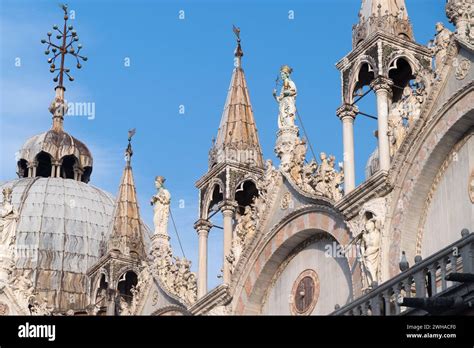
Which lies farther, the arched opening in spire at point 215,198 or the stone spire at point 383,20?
the arched opening in spire at point 215,198

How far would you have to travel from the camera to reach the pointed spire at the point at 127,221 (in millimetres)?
39000

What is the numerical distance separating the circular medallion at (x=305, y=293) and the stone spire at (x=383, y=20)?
219 inches

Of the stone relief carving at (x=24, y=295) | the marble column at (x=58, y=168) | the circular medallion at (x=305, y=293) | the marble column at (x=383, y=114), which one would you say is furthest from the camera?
the marble column at (x=58, y=168)

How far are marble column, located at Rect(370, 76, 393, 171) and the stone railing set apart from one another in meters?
4.27

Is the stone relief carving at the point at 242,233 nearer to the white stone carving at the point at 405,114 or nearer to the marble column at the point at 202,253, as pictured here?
the marble column at the point at 202,253

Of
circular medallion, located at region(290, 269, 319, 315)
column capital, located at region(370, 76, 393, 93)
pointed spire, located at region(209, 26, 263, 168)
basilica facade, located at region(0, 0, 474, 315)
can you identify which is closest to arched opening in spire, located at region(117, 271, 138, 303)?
basilica facade, located at region(0, 0, 474, 315)

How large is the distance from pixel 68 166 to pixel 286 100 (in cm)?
2979

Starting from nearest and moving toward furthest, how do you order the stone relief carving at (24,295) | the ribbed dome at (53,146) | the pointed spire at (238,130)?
the pointed spire at (238,130) < the stone relief carving at (24,295) < the ribbed dome at (53,146)

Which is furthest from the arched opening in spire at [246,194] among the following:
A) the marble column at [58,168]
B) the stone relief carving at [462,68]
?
the marble column at [58,168]

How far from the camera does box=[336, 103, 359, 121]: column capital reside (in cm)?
2730

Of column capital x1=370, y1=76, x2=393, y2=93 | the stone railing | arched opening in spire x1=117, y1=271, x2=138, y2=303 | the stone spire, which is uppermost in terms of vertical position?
the stone spire

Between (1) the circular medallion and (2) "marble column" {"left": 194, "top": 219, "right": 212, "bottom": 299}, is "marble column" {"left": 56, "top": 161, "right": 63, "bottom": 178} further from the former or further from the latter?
(1) the circular medallion

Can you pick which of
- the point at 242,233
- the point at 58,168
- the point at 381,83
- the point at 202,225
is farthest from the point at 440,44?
the point at 58,168
